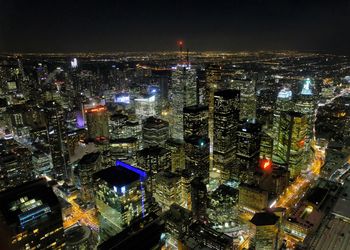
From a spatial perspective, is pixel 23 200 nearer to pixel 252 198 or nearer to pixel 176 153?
pixel 252 198

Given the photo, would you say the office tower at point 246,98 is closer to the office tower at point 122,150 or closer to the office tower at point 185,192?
the office tower at point 122,150

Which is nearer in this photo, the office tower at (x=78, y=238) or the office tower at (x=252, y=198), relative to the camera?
the office tower at (x=78, y=238)

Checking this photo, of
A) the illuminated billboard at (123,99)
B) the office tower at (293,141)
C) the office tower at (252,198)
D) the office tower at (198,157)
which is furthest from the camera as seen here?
the illuminated billboard at (123,99)

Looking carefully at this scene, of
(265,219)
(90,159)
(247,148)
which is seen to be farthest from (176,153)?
(265,219)

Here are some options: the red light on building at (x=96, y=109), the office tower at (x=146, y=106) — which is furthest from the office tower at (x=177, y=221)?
the office tower at (x=146, y=106)

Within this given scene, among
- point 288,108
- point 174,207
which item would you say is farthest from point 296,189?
point 174,207

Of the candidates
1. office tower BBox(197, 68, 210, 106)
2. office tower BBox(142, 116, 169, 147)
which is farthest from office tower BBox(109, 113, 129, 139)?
office tower BBox(197, 68, 210, 106)

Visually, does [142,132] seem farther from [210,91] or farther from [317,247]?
[317,247]
